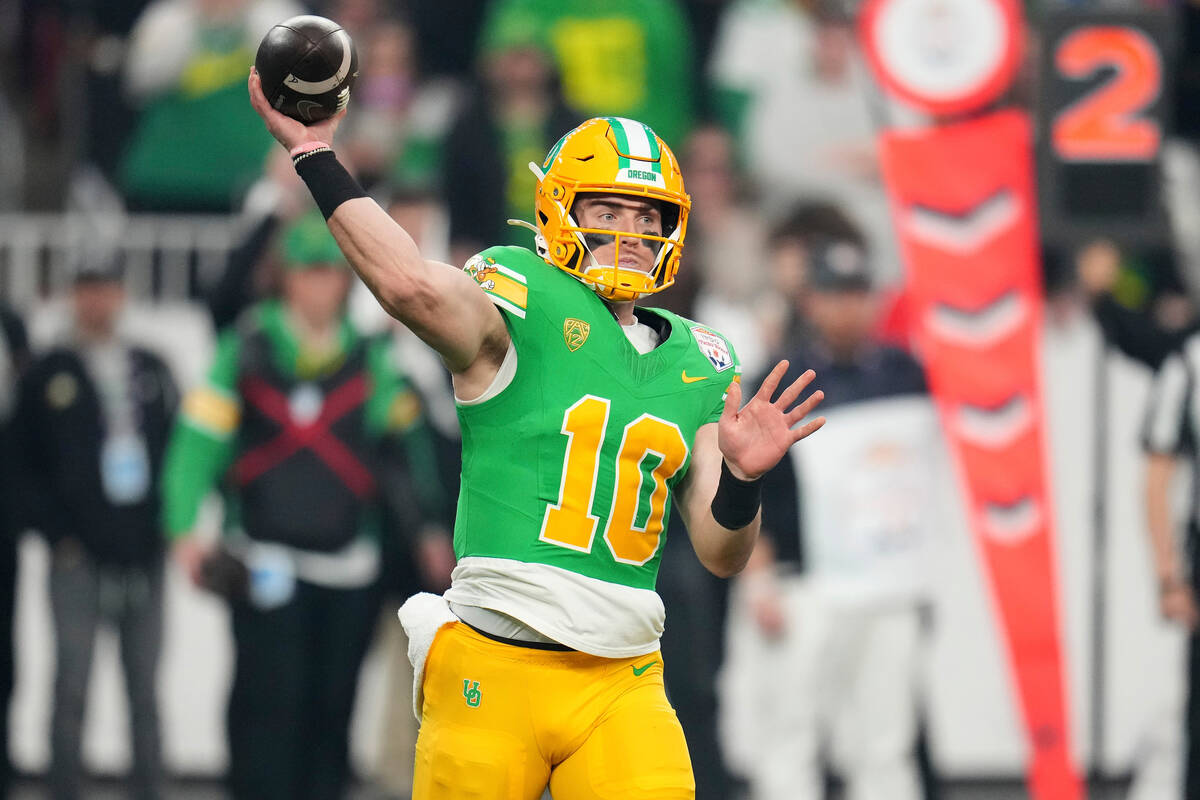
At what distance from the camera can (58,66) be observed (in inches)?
440

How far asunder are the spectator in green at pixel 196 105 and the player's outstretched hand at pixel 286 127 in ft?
18.1

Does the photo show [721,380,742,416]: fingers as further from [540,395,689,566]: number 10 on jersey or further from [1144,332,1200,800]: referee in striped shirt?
[1144,332,1200,800]: referee in striped shirt

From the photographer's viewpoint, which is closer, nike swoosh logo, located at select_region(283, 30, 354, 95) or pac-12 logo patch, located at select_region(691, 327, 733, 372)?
nike swoosh logo, located at select_region(283, 30, 354, 95)

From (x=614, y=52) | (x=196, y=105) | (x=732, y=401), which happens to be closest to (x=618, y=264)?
(x=732, y=401)

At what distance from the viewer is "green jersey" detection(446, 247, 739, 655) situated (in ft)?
15.6

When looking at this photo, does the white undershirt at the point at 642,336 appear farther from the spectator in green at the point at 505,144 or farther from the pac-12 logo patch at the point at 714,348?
the spectator in green at the point at 505,144

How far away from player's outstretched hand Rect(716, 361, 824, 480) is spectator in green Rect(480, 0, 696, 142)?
5.42 meters

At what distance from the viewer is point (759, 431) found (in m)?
4.70

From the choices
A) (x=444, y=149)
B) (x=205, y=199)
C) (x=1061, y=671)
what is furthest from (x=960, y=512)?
(x=205, y=199)

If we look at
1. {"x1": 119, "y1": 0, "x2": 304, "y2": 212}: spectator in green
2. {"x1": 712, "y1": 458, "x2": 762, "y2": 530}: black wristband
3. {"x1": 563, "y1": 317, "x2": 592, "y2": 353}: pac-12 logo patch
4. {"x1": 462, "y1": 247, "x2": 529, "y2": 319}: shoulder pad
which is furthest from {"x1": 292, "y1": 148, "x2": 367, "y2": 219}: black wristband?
{"x1": 119, "y1": 0, "x2": 304, "y2": 212}: spectator in green

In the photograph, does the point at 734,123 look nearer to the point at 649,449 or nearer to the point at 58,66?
the point at 58,66

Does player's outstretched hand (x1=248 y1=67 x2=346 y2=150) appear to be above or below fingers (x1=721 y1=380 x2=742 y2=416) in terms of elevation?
above

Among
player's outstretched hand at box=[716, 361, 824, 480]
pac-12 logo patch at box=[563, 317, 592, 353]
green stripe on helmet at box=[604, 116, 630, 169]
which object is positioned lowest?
player's outstretched hand at box=[716, 361, 824, 480]

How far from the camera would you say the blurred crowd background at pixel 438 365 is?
8.58m
